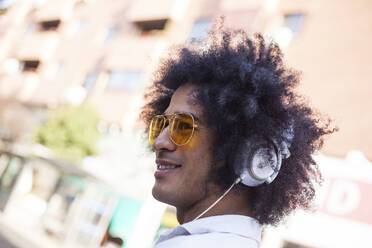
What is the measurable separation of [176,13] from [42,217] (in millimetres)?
11111

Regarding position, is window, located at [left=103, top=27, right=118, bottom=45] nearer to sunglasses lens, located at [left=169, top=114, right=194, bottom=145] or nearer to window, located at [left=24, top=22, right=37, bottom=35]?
window, located at [left=24, top=22, right=37, bottom=35]

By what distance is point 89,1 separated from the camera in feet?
76.7

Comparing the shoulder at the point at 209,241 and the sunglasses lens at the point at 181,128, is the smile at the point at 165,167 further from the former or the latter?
the shoulder at the point at 209,241

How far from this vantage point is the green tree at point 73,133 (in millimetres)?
17359

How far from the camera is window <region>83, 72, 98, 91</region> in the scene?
64.7ft

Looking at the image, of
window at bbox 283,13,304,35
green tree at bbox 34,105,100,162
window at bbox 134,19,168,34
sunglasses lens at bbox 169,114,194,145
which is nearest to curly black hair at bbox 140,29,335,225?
sunglasses lens at bbox 169,114,194,145

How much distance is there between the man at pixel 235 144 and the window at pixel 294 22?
12015mm

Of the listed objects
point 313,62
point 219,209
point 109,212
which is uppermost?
point 313,62

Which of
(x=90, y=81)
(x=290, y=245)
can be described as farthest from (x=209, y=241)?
(x=90, y=81)

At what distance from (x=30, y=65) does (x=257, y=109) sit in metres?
25.4

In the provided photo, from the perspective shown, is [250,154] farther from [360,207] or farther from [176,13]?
[176,13]

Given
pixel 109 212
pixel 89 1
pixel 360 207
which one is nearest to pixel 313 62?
pixel 360 207

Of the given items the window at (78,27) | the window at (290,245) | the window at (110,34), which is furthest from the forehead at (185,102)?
the window at (78,27)

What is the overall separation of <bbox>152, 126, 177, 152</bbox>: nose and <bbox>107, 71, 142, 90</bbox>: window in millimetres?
15793
